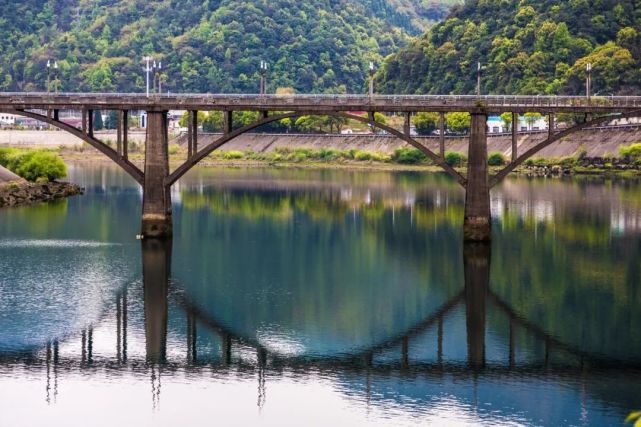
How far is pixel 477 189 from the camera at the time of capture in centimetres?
9269

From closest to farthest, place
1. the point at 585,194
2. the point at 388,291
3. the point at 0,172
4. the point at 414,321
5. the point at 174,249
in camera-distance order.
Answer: the point at 414,321 → the point at 388,291 → the point at 174,249 → the point at 0,172 → the point at 585,194

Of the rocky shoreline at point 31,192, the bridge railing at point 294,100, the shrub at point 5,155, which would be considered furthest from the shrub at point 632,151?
the shrub at point 5,155

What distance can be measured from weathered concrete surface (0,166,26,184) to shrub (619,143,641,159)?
8828 cm

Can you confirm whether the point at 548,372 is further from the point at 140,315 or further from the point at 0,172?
the point at 0,172

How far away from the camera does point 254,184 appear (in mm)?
163000

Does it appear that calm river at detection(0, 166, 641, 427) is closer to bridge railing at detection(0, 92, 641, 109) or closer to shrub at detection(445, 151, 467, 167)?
bridge railing at detection(0, 92, 641, 109)

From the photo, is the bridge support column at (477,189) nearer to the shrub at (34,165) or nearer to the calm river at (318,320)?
the calm river at (318,320)

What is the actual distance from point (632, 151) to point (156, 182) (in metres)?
103

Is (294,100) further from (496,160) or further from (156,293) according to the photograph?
(496,160)

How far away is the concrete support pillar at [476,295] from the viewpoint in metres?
60.9

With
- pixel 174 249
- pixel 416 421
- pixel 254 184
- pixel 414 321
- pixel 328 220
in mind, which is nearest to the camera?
pixel 416 421

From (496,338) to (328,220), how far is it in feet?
172

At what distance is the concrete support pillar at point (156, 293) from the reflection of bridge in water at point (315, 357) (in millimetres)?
60

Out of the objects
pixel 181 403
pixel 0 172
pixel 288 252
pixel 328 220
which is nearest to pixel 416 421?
pixel 181 403
